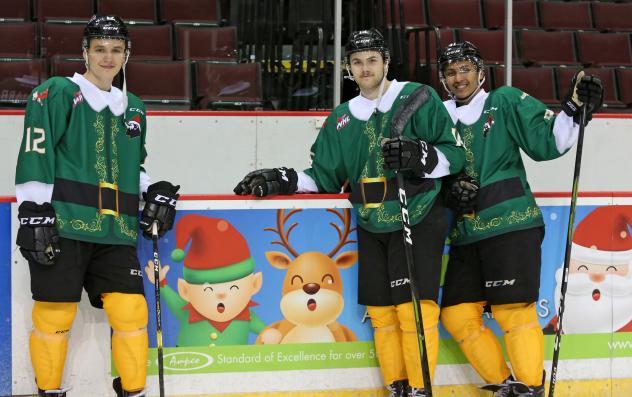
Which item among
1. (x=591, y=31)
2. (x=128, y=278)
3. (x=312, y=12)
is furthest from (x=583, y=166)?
(x=128, y=278)

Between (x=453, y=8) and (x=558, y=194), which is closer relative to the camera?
(x=558, y=194)

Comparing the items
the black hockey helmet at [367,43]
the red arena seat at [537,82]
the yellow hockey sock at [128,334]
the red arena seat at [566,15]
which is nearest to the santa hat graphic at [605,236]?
the black hockey helmet at [367,43]

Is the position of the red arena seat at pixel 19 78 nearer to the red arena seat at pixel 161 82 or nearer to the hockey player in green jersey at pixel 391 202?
the red arena seat at pixel 161 82

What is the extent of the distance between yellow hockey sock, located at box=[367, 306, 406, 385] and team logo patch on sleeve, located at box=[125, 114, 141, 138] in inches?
35.5

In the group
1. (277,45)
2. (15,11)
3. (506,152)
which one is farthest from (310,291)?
(15,11)

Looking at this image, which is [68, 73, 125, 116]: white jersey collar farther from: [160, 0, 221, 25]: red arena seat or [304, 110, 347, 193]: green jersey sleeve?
[160, 0, 221, 25]: red arena seat

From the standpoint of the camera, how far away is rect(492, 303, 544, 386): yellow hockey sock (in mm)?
2936

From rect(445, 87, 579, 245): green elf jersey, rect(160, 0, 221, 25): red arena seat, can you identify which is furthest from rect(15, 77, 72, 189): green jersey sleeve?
rect(160, 0, 221, 25): red arena seat

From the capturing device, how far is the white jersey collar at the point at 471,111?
3.03 meters

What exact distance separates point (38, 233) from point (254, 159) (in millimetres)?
2330

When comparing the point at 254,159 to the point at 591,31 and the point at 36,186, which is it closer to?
the point at 36,186

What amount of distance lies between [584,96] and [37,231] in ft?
5.45

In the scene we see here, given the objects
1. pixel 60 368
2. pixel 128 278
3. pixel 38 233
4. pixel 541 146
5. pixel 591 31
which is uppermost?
pixel 591 31

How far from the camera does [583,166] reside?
5312 mm
